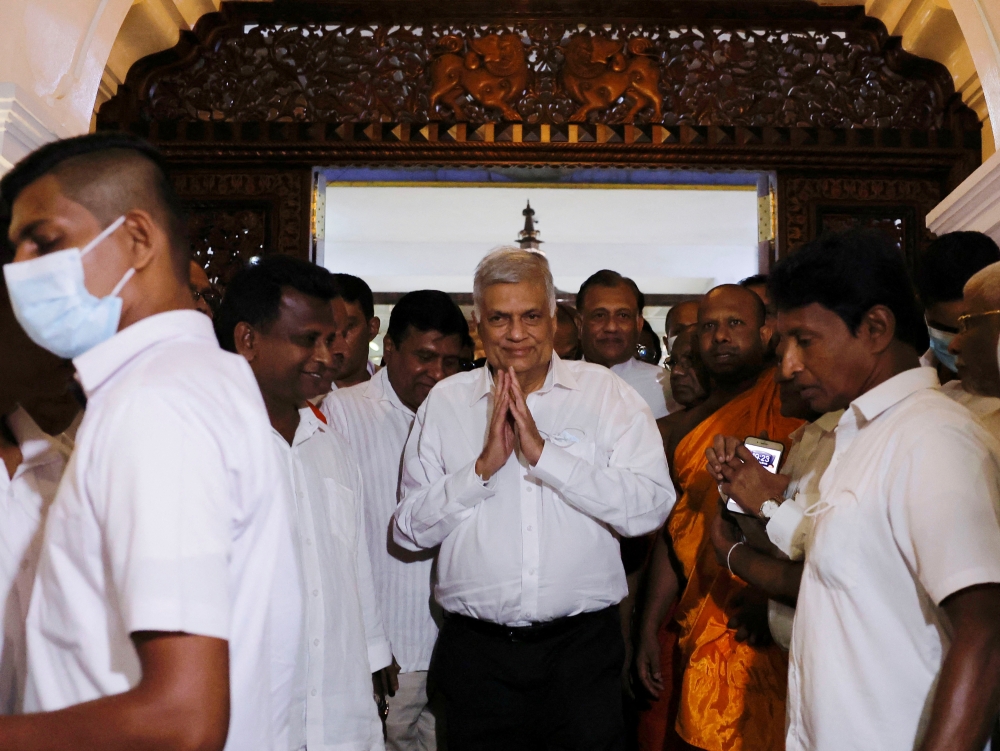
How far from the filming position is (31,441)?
1.73 m

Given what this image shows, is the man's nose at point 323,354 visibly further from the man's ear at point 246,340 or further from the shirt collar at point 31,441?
the shirt collar at point 31,441

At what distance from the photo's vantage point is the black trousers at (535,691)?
8.61ft

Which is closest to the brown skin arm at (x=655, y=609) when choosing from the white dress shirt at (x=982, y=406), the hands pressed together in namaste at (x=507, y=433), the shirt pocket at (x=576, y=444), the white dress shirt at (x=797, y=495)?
the shirt pocket at (x=576, y=444)

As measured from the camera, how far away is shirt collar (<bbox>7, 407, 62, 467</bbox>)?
1.69 metres

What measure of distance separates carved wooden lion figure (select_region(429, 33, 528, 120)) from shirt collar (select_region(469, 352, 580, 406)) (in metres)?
1.86

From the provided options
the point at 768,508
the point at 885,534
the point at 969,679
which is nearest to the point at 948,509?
the point at 885,534

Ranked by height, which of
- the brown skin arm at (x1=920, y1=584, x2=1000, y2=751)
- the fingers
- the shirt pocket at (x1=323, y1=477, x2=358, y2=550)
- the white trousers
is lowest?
the white trousers

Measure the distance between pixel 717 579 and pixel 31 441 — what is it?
1997 millimetres

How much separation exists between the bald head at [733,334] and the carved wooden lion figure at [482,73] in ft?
5.07

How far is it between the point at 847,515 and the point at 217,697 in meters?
1.20

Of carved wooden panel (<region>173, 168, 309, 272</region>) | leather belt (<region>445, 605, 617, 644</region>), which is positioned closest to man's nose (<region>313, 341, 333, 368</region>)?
leather belt (<region>445, 605, 617, 644</region>)

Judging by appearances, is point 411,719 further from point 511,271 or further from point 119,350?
point 119,350

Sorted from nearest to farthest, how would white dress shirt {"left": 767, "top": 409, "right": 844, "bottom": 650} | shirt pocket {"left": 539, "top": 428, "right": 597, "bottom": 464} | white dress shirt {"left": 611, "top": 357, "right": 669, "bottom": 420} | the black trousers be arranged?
white dress shirt {"left": 767, "top": 409, "right": 844, "bottom": 650} < the black trousers < shirt pocket {"left": 539, "top": 428, "right": 597, "bottom": 464} < white dress shirt {"left": 611, "top": 357, "right": 669, "bottom": 420}

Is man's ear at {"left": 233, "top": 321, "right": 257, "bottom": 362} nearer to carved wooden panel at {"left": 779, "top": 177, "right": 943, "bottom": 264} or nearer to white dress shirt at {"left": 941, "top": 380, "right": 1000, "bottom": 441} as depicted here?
white dress shirt at {"left": 941, "top": 380, "right": 1000, "bottom": 441}
